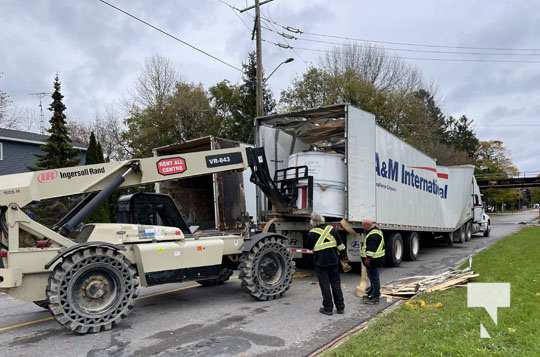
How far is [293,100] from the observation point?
125 ft

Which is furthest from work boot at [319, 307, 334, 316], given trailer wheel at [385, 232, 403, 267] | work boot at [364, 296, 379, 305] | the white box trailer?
trailer wheel at [385, 232, 403, 267]

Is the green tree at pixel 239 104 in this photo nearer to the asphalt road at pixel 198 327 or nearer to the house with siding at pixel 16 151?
the house with siding at pixel 16 151

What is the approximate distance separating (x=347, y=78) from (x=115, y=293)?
109ft

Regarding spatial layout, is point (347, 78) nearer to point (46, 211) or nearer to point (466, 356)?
point (46, 211)

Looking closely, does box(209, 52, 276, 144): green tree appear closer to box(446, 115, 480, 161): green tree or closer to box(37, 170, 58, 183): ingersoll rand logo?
box(37, 170, 58, 183): ingersoll rand logo

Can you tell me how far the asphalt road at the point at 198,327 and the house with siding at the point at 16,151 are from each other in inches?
738

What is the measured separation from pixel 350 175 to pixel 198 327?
5262 mm

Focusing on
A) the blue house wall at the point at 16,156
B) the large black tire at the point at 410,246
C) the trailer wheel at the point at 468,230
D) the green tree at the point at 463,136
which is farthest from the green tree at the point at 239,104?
the green tree at the point at 463,136

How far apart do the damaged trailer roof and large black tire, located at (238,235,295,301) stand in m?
3.82

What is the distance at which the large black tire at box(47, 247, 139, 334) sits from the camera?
632cm

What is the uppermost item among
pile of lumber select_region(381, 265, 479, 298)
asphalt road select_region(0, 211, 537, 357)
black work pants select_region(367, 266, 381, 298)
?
black work pants select_region(367, 266, 381, 298)

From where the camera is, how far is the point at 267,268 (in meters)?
8.83

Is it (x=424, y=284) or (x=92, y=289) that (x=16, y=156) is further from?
(x=424, y=284)

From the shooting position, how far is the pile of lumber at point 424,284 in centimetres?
866
